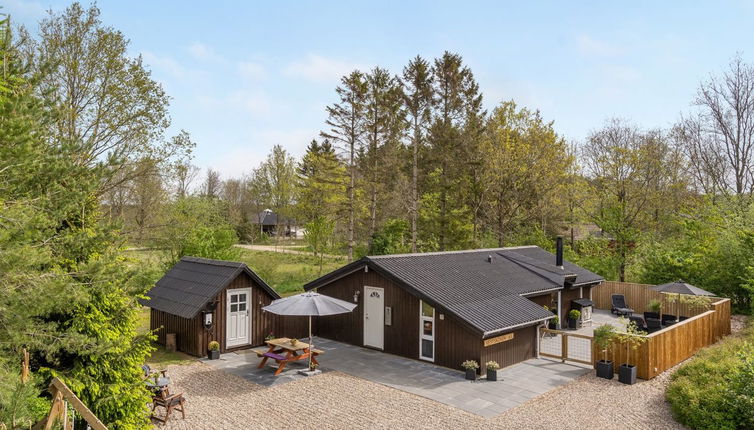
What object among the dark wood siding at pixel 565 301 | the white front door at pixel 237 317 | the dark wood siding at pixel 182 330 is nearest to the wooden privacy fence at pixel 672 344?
the dark wood siding at pixel 565 301

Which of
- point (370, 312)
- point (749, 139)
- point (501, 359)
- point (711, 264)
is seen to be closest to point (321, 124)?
point (370, 312)

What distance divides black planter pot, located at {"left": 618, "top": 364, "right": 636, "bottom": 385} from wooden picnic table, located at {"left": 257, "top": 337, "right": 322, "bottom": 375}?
7.75 m

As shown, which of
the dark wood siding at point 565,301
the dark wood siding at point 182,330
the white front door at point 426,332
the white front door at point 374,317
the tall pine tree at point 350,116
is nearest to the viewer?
the white front door at point 426,332

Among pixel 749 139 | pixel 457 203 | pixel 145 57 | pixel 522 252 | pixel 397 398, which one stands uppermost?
pixel 145 57

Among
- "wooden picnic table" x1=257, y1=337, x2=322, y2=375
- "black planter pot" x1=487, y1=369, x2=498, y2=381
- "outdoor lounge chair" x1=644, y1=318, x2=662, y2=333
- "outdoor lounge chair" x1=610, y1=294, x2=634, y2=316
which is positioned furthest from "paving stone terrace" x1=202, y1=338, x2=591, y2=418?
"outdoor lounge chair" x1=610, y1=294, x2=634, y2=316

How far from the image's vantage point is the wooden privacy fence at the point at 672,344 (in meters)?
11.6

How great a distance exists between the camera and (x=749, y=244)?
17.5 metres

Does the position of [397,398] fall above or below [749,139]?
below

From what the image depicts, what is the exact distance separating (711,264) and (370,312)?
1572 cm

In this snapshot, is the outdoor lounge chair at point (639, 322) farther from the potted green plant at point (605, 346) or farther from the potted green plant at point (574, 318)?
the potted green plant at point (605, 346)

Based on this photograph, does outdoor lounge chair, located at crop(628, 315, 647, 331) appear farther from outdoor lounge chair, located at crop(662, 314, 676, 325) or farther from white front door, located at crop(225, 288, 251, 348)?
white front door, located at crop(225, 288, 251, 348)

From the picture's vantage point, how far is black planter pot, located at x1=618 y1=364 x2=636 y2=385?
1120 centimetres

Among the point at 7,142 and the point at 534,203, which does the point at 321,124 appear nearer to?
the point at 534,203

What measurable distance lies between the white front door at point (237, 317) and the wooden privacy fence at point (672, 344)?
10.2 metres
